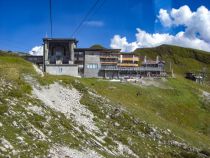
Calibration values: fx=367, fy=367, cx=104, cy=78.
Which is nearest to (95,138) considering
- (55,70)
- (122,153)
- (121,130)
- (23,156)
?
(122,153)

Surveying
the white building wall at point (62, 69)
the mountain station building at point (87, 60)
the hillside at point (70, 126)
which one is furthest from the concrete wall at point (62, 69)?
the hillside at point (70, 126)

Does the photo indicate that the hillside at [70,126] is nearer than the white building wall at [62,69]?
Yes

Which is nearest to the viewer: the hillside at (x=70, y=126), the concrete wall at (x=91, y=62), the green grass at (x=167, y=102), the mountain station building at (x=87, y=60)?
the hillside at (x=70, y=126)

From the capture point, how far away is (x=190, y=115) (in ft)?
304

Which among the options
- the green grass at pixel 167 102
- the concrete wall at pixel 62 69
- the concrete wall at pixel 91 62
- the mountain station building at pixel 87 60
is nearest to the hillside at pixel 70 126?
the green grass at pixel 167 102

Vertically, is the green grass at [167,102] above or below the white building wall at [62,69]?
below

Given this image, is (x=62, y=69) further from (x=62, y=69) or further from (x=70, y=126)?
(x=70, y=126)

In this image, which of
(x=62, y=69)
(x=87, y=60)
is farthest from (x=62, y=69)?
(x=87, y=60)

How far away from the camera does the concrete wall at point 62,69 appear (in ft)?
384

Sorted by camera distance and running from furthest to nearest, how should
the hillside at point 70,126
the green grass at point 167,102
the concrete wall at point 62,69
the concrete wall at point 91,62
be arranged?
the concrete wall at point 91,62 → the concrete wall at point 62,69 → the green grass at point 167,102 → the hillside at point 70,126

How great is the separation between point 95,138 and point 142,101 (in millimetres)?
50741

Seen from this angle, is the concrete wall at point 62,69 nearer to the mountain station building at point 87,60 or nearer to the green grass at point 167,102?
the mountain station building at point 87,60

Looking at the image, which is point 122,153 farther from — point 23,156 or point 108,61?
point 108,61

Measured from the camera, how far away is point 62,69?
118 meters
